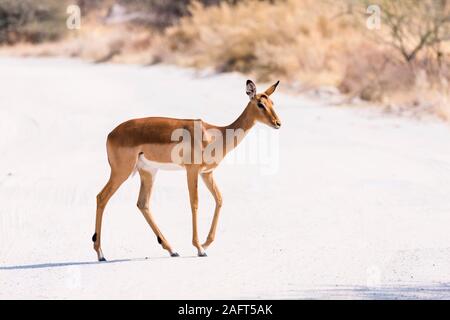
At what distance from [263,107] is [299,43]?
19429 millimetres

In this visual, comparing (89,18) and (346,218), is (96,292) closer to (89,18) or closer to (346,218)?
(346,218)

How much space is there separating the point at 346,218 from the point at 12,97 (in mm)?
14273

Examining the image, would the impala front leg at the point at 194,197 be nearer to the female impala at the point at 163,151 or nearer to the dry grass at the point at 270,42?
the female impala at the point at 163,151

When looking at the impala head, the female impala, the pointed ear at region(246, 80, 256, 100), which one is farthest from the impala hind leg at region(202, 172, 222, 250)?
the pointed ear at region(246, 80, 256, 100)

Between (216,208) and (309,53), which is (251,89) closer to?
(216,208)

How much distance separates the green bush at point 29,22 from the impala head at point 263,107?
38.0 m

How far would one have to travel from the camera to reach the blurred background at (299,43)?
23703 mm

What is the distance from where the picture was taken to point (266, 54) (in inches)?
1139

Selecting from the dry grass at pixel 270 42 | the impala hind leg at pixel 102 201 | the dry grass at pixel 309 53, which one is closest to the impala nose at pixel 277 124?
the impala hind leg at pixel 102 201

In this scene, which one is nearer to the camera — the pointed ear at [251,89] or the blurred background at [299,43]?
the pointed ear at [251,89]

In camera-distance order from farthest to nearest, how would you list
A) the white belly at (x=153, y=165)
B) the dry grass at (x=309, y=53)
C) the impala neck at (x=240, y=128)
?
the dry grass at (x=309, y=53) < the impala neck at (x=240, y=128) < the white belly at (x=153, y=165)

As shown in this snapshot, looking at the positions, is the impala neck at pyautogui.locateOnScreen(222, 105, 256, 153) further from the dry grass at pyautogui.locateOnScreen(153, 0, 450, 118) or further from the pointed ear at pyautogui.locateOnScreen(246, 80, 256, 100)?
the dry grass at pyautogui.locateOnScreen(153, 0, 450, 118)
